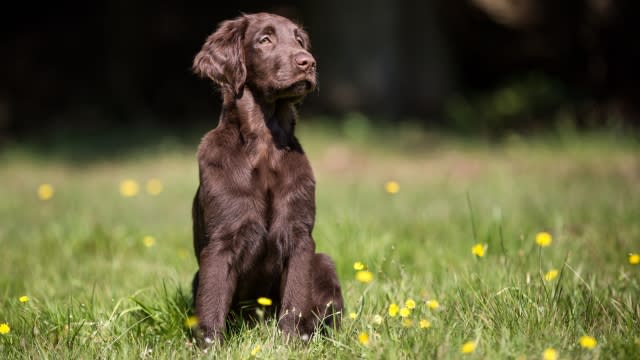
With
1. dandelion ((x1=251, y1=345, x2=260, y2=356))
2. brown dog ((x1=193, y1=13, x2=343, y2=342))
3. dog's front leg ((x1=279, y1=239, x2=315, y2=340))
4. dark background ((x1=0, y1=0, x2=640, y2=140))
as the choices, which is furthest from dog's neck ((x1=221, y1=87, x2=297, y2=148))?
dark background ((x1=0, y1=0, x2=640, y2=140))

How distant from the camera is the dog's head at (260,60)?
3.23 meters

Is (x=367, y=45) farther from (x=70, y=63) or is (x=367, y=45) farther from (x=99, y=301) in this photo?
(x=99, y=301)

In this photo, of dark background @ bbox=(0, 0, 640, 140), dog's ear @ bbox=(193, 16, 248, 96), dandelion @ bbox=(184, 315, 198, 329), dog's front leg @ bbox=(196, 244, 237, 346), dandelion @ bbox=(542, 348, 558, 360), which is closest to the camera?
dandelion @ bbox=(542, 348, 558, 360)

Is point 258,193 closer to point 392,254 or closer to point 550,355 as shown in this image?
point 392,254

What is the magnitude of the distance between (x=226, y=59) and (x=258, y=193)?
2.10ft

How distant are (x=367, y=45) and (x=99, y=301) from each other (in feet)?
24.3

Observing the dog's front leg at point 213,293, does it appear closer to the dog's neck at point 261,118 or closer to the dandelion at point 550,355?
the dog's neck at point 261,118

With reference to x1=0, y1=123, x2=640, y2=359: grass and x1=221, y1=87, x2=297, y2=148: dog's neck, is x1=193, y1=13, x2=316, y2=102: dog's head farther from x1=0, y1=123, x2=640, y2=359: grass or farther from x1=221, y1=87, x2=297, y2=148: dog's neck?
x1=0, y1=123, x2=640, y2=359: grass

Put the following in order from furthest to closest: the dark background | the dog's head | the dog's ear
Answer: the dark background → the dog's ear → the dog's head

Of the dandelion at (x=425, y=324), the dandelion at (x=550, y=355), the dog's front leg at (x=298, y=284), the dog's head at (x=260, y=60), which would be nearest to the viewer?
the dandelion at (x=550, y=355)

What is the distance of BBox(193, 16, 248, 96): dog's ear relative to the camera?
335 centimetres

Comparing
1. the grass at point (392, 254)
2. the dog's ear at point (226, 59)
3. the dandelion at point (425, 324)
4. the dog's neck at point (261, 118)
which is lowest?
the grass at point (392, 254)

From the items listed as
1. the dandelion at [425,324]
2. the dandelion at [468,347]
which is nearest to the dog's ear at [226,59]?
the dandelion at [425,324]

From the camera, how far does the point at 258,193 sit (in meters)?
3.11
